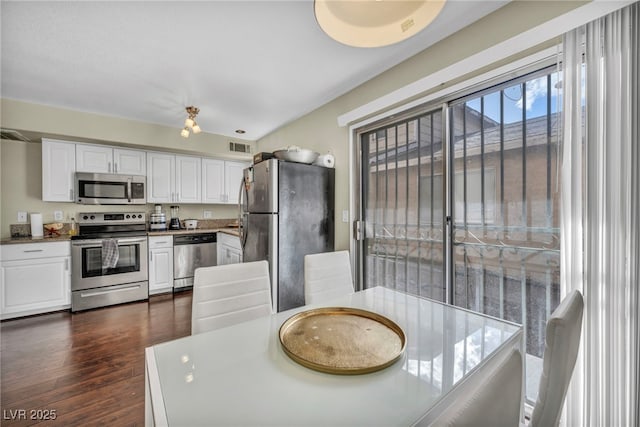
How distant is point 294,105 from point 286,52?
1016 millimetres

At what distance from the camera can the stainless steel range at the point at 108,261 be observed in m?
3.15

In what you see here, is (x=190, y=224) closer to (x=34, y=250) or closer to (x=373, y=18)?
(x=34, y=250)

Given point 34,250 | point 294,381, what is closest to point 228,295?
point 294,381

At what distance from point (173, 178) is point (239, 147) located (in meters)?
1.12

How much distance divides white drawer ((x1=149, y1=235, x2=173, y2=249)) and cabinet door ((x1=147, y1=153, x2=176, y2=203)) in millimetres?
560

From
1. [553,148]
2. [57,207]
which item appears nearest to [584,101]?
[553,148]

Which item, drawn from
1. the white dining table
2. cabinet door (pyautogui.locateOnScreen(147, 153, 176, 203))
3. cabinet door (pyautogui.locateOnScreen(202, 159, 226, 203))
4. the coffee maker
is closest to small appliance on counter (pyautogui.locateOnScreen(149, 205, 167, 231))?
the coffee maker

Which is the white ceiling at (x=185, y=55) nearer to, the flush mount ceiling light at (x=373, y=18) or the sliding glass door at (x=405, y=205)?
the sliding glass door at (x=405, y=205)

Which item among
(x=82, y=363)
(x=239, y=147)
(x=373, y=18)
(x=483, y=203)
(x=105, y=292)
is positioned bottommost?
(x=82, y=363)

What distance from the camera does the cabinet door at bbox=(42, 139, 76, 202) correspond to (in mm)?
3146

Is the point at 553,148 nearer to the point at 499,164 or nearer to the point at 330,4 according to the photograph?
the point at 499,164

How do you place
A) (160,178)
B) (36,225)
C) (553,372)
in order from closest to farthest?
(553,372)
(36,225)
(160,178)

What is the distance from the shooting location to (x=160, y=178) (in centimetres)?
387

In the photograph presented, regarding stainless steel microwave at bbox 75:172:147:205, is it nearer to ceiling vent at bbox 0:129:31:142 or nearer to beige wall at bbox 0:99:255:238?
beige wall at bbox 0:99:255:238
